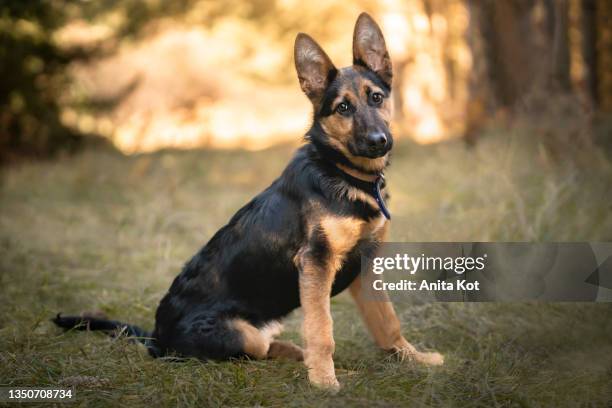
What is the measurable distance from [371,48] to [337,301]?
7.53 feet

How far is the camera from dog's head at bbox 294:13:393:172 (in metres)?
3.84

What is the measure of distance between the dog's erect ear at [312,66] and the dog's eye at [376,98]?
296 millimetres

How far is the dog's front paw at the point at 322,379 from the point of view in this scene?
3.59 meters

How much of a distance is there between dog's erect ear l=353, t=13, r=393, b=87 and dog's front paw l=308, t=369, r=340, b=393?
1.97 m

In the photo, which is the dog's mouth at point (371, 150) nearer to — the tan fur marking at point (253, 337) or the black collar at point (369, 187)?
the black collar at point (369, 187)

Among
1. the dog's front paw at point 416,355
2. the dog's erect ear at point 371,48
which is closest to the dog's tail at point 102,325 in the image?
the dog's front paw at point 416,355

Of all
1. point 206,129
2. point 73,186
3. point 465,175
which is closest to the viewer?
point 465,175

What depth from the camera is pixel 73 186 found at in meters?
9.98

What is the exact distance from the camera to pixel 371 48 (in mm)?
4156

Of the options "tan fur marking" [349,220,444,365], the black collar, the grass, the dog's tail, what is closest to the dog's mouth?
the black collar

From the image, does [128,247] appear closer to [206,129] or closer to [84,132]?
[84,132]

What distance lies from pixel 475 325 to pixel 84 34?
11.3 meters

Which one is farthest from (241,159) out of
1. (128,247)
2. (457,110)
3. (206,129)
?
(128,247)

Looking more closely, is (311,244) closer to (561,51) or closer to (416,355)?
(416,355)
